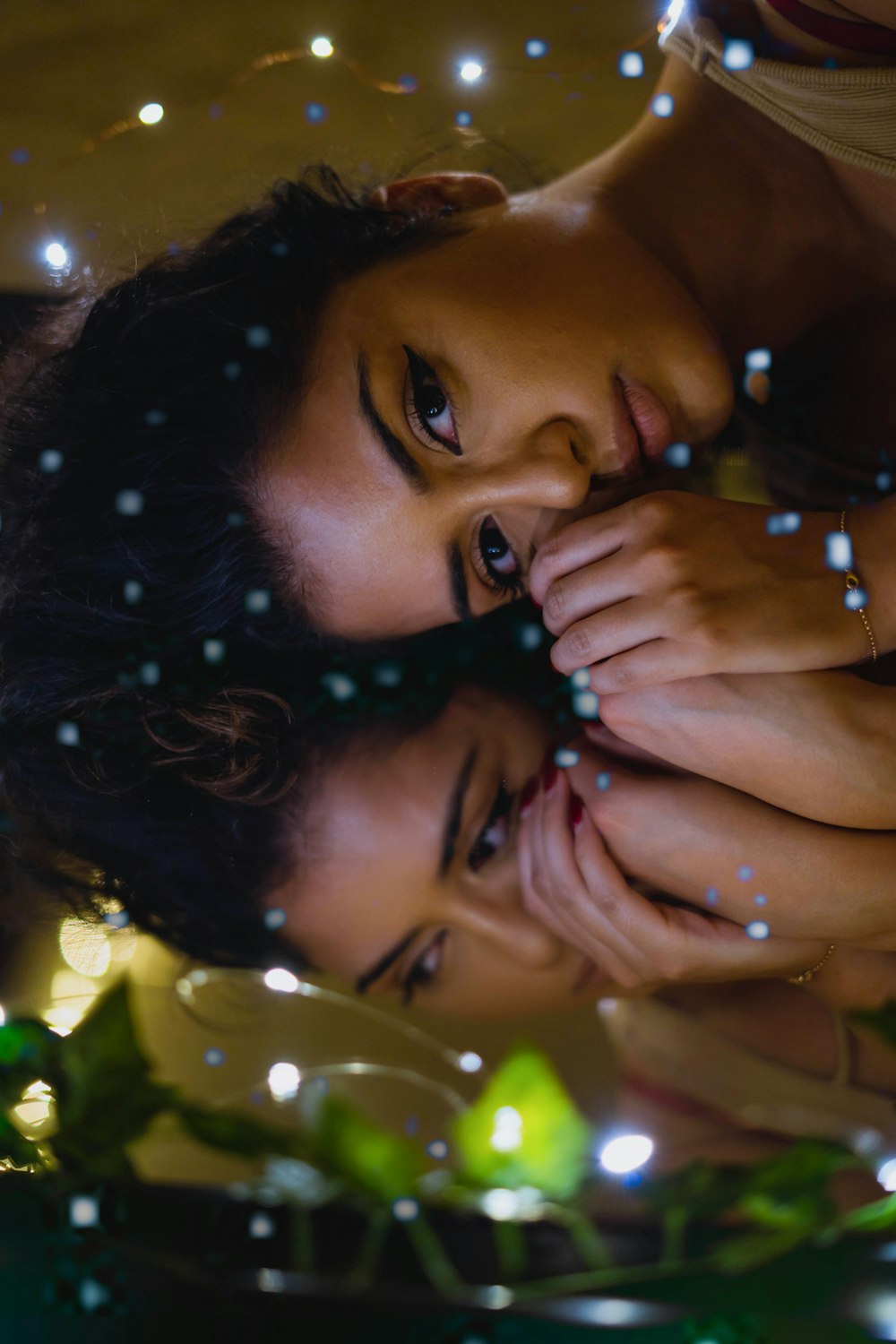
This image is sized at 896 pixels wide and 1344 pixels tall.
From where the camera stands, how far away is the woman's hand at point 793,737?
1.28 ft

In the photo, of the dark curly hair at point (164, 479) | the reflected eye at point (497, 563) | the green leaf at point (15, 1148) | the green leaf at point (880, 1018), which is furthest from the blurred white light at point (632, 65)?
the green leaf at point (15, 1148)

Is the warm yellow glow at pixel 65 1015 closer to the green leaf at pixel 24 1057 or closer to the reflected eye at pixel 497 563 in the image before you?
the green leaf at pixel 24 1057

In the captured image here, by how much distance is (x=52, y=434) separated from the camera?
491 mm

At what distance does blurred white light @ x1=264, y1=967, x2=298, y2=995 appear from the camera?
425 mm

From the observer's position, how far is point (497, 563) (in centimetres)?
47

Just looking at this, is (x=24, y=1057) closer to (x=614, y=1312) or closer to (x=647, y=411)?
(x=614, y=1312)

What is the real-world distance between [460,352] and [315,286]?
0.10 metres

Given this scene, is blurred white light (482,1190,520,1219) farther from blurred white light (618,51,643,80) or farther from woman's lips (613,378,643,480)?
blurred white light (618,51,643,80)

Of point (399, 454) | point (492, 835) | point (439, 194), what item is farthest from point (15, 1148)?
point (439, 194)

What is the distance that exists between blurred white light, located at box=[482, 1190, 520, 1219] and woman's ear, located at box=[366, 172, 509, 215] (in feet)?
1.49

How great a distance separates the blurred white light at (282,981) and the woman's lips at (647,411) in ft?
0.98

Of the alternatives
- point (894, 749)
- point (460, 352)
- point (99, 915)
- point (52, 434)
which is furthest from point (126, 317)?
point (894, 749)

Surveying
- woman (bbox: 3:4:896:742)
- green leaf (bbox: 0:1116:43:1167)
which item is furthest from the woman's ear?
green leaf (bbox: 0:1116:43:1167)

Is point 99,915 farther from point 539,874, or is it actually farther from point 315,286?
point 315,286
